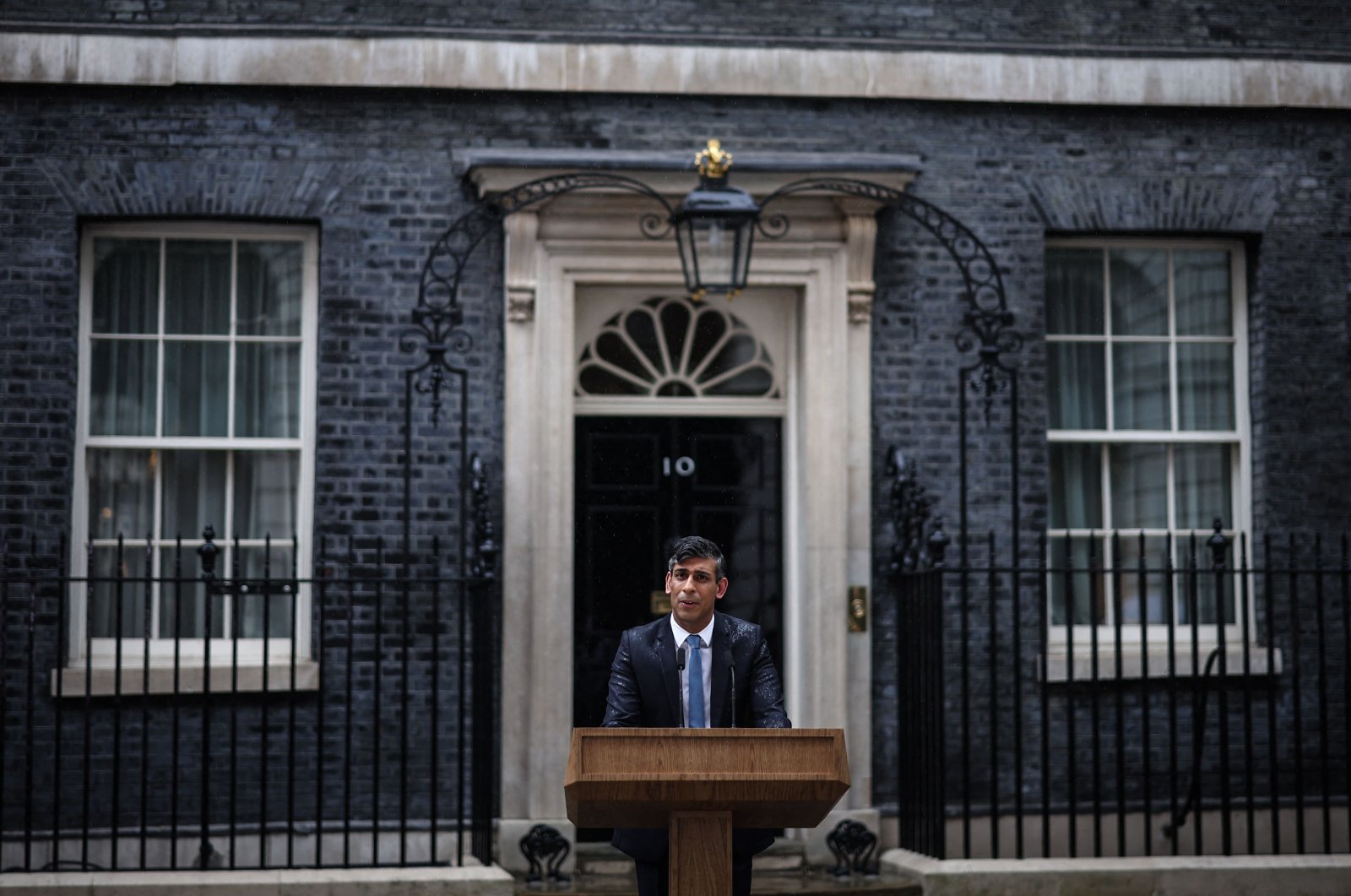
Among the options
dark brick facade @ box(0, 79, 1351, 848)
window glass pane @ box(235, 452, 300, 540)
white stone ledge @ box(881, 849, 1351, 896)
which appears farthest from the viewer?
window glass pane @ box(235, 452, 300, 540)

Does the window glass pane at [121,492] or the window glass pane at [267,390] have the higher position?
the window glass pane at [267,390]

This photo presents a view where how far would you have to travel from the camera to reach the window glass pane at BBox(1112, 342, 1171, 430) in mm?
10141

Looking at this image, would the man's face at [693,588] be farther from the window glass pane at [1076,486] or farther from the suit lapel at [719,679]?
the window glass pane at [1076,486]

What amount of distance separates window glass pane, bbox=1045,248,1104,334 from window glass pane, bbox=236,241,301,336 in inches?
162

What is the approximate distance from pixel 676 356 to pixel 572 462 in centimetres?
85

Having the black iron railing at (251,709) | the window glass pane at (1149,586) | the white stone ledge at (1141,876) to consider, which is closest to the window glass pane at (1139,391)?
the window glass pane at (1149,586)

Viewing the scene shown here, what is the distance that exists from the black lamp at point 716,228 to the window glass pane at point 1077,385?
200 centimetres

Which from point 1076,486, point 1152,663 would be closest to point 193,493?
point 1076,486

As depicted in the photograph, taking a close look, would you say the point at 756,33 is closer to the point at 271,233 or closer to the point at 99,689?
the point at 271,233

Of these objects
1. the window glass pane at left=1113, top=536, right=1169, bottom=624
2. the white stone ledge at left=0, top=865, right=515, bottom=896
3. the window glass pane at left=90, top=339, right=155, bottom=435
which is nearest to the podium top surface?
the white stone ledge at left=0, top=865, right=515, bottom=896

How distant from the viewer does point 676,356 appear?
9.91 meters

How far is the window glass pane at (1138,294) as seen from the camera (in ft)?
33.4

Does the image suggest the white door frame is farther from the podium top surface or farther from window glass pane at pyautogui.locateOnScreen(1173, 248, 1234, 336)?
the podium top surface

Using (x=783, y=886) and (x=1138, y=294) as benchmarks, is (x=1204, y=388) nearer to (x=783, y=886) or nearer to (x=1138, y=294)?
(x=1138, y=294)
